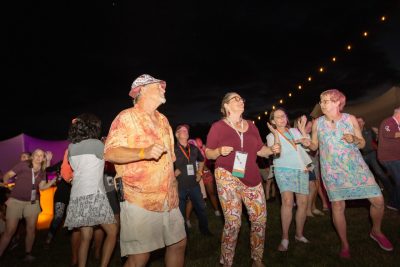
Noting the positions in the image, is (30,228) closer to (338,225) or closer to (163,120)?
(163,120)

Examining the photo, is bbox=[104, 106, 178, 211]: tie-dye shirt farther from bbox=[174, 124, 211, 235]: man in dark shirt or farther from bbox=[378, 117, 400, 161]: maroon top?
bbox=[378, 117, 400, 161]: maroon top

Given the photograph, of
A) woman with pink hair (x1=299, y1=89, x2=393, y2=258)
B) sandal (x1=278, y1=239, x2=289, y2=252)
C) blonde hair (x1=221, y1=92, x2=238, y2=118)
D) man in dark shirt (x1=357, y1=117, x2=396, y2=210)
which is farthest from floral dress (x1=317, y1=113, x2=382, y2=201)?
man in dark shirt (x1=357, y1=117, x2=396, y2=210)

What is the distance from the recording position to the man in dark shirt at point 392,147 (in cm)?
538

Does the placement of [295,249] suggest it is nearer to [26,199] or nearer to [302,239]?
[302,239]

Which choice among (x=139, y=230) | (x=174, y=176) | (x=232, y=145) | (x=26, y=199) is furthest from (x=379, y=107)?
(x=26, y=199)

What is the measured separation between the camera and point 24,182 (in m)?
5.13

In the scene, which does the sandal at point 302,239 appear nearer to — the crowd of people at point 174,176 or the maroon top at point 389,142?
the crowd of people at point 174,176

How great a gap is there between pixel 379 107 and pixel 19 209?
13.9m

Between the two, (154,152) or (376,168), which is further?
(376,168)

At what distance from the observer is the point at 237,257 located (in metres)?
4.37

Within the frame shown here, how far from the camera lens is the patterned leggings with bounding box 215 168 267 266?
3545mm

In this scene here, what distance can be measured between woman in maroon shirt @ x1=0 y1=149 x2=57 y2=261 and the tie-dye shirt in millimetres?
3590

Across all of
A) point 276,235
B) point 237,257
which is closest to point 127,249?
point 237,257

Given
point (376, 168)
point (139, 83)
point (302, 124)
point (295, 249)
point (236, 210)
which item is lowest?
point (295, 249)
